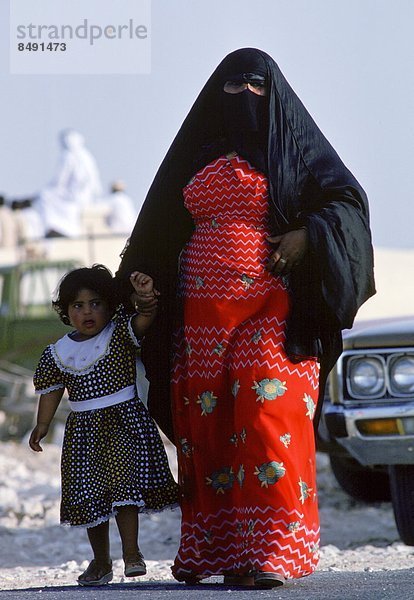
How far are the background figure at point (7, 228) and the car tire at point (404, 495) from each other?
12.6 m

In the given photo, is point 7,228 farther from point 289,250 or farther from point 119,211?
point 289,250

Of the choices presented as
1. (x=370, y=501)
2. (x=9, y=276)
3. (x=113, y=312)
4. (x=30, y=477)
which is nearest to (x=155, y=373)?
(x=113, y=312)

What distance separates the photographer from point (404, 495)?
19.3ft

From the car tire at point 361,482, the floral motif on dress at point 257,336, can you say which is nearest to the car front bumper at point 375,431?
the floral motif on dress at point 257,336

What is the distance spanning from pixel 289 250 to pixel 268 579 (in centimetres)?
102

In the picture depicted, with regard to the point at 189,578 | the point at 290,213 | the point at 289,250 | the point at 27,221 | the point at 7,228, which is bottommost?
the point at 189,578

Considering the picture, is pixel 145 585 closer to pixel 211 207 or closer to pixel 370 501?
pixel 211 207

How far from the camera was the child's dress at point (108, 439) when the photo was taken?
4.71 meters

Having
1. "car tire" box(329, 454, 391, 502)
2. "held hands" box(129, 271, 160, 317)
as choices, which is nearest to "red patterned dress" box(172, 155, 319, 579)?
"held hands" box(129, 271, 160, 317)

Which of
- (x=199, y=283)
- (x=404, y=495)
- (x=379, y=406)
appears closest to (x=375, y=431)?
(x=379, y=406)

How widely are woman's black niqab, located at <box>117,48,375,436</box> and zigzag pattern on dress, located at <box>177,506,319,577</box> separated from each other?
1.43ft

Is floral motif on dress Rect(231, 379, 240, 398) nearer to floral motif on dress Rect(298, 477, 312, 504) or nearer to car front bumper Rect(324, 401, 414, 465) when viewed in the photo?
floral motif on dress Rect(298, 477, 312, 504)

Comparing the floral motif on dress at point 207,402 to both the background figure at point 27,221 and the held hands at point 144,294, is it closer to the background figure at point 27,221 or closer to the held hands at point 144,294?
the held hands at point 144,294

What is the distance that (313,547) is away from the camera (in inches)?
182
